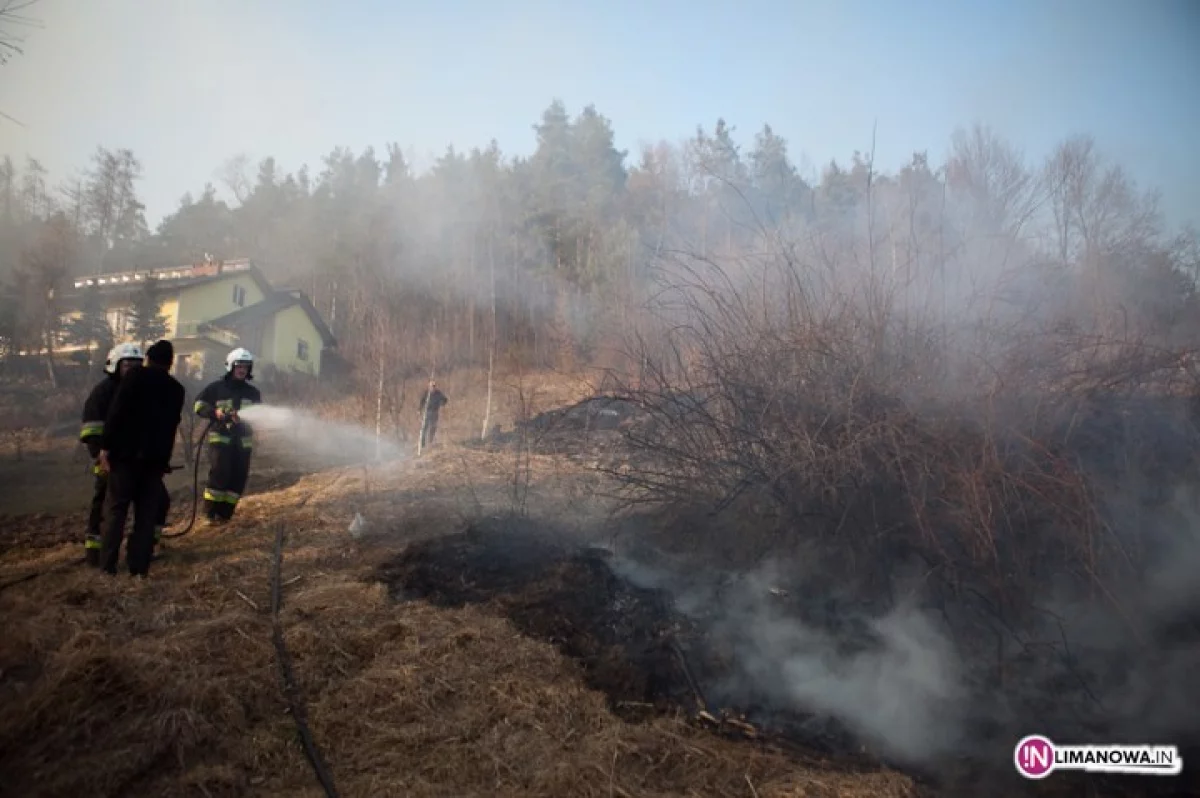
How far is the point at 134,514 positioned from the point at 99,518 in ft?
3.05

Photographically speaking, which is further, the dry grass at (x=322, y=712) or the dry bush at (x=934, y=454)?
the dry bush at (x=934, y=454)

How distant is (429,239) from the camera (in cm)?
2553

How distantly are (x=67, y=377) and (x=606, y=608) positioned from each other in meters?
25.4

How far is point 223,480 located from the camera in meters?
6.46

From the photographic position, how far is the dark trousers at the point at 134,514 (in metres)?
4.62

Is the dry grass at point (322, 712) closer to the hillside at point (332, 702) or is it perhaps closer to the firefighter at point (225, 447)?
the hillside at point (332, 702)

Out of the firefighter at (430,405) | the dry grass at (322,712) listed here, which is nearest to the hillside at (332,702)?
the dry grass at (322,712)

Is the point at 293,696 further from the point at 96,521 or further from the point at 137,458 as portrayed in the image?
the point at 96,521

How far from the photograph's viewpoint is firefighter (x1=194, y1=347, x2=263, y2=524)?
253 inches

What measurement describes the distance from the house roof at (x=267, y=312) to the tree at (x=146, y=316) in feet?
5.52

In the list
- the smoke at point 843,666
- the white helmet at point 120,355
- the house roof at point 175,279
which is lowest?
the smoke at point 843,666

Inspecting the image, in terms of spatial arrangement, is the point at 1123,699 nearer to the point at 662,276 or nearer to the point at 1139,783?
the point at 1139,783

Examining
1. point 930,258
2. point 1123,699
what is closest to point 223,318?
point 930,258

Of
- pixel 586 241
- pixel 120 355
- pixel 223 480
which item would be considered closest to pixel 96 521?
pixel 223 480
